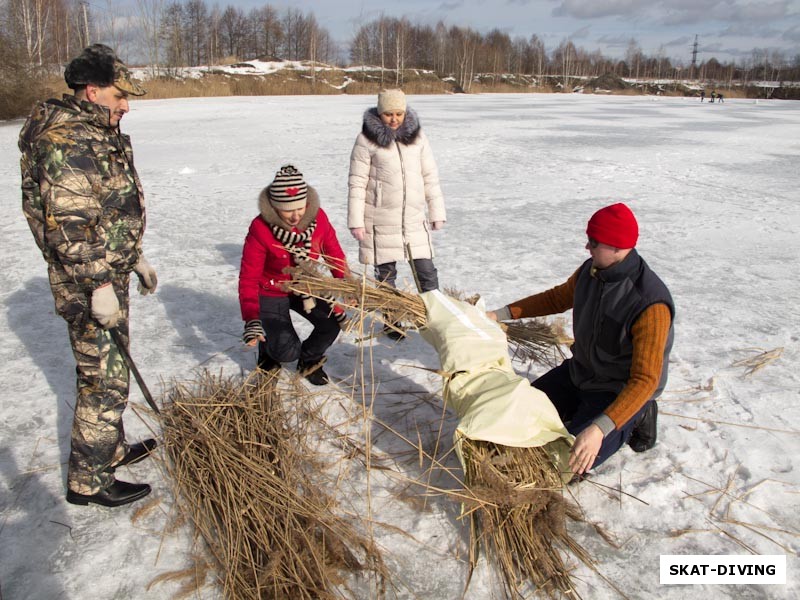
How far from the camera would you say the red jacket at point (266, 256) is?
277 centimetres

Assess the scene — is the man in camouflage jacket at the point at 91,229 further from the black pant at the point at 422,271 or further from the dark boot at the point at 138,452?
the black pant at the point at 422,271

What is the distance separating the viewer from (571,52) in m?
69.5

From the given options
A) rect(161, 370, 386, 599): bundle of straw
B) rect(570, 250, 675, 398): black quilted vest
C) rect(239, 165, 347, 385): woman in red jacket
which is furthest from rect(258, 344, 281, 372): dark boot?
rect(570, 250, 675, 398): black quilted vest

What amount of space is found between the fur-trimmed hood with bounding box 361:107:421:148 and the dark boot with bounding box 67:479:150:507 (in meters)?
2.29

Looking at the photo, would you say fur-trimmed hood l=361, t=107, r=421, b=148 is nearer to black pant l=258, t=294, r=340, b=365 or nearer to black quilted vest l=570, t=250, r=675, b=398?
black pant l=258, t=294, r=340, b=365

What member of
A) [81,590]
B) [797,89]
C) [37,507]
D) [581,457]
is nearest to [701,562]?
[581,457]

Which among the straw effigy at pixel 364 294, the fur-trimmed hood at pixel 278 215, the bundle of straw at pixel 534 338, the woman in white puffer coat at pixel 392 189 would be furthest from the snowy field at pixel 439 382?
the fur-trimmed hood at pixel 278 215

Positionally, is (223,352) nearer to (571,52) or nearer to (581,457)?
(581,457)

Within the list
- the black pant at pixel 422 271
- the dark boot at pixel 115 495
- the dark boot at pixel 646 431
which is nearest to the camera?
→ the dark boot at pixel 115 495

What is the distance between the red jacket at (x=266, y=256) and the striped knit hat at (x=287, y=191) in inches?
2.9

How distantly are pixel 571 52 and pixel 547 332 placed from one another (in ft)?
249

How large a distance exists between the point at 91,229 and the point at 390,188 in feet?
6.41

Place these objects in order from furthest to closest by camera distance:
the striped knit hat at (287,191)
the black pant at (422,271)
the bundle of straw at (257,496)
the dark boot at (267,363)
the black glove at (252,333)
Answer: the black pant at (422,271) → the dark boot at (267,363) → the striped knit hat at (287,191) → the black glove at (252,333) → the bundle of straw at (257,496)

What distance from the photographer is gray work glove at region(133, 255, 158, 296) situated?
7.88 ft
